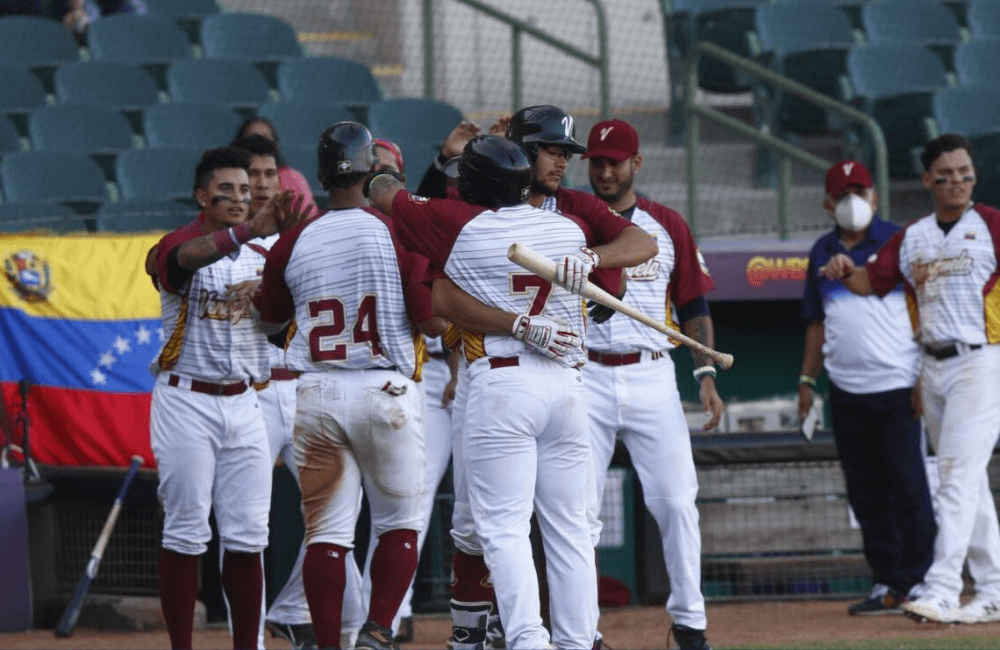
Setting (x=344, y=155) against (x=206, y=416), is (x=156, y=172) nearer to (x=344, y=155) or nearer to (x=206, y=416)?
(x=206, y=416)

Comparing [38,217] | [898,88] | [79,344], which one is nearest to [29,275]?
[79,344]

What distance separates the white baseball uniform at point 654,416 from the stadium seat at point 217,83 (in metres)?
5.15

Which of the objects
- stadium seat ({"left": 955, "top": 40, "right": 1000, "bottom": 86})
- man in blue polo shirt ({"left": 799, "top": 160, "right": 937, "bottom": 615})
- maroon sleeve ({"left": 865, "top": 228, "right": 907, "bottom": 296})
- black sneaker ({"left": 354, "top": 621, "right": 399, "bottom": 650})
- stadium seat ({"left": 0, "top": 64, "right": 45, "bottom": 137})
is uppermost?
stadium seat ({"left": 955, "top": 40, "right": 1000, "bottom": 86})

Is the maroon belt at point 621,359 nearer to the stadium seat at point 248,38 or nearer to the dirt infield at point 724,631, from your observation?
the dirt infield at point 724,631

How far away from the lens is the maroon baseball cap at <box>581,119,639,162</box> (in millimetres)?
5520

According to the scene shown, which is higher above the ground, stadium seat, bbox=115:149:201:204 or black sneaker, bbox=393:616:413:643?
stadium seat, bbox=115:149:201:204

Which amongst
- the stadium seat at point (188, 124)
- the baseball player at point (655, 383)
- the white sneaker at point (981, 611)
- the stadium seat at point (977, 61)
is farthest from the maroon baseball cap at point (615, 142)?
the stadium seat at point (977, 61)

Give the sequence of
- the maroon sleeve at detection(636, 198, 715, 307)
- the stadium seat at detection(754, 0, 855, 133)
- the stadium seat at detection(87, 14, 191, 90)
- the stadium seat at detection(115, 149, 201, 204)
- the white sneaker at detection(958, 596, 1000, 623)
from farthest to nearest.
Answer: the stadium seat at detection(87, 14, 191, 90)
the stadium seat at detection(754, 0, 855, 133)
the stadium seat at detection(115, 149, 201, 204)
the white sneaker at detection(958, 596, 1000, 623)
the maroon sleeve at detection(636, 198, 715, 307)

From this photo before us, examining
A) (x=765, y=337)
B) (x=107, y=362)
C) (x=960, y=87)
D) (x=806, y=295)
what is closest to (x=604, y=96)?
(x=765, y=337)

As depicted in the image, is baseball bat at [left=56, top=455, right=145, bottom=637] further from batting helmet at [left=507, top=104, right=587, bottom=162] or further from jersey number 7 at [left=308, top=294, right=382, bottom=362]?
batting helmet at [left=507, top=104, right=587, bottom=162]

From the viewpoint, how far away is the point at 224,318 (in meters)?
5.20

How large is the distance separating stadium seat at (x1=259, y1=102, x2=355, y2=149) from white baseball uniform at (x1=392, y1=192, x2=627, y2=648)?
209 inches

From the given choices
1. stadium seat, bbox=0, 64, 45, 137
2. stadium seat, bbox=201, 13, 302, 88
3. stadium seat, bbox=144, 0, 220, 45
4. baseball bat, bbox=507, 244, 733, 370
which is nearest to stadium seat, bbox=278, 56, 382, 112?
stadium seat, bbox=201, 13, 302, 88

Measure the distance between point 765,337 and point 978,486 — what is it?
9.86ft
